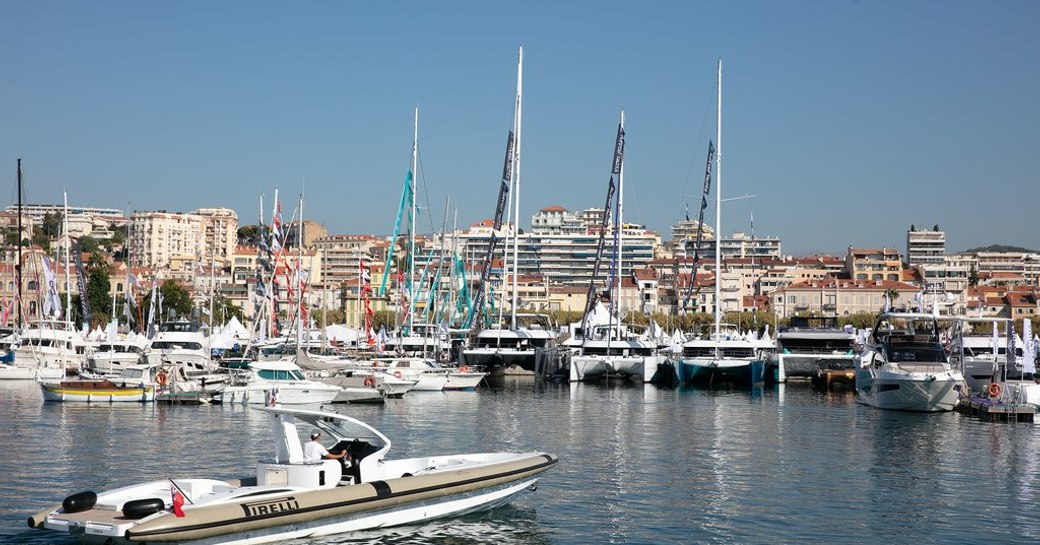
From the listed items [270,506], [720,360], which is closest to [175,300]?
[720,360]

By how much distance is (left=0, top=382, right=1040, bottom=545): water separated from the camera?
21.9 m

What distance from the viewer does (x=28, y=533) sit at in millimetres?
20047

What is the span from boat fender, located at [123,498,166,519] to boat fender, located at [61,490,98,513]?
662 mm

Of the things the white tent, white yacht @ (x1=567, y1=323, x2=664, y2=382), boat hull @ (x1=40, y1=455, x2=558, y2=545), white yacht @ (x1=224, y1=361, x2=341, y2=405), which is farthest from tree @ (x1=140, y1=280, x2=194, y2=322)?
boat hull @ (x1=40, y1=455, x2=558, y2=545)

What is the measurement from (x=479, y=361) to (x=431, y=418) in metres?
25.5

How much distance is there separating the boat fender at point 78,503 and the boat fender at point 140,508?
26.1 inches

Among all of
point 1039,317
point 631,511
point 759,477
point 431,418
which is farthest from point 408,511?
point 1039,317

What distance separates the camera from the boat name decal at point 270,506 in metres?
18.4

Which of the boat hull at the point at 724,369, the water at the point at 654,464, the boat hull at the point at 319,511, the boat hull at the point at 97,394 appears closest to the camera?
the boat hull at the point at 319,511

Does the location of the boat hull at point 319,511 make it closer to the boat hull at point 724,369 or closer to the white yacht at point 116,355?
the white yacht at point 116,355

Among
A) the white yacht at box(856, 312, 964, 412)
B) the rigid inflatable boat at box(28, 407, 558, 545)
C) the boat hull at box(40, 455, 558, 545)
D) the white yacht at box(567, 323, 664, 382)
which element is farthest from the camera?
the white yacht at box(567, 323, 664, 382)

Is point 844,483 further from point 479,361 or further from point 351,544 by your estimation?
point 479,361

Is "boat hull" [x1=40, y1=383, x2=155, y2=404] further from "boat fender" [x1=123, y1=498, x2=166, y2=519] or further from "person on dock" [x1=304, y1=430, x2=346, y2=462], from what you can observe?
"boat fender" [x1=123, y1=498, x2=166, y2=519]

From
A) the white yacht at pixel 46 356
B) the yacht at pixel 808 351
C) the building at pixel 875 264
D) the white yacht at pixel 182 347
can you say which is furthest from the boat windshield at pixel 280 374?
the building at pixel 875 264
